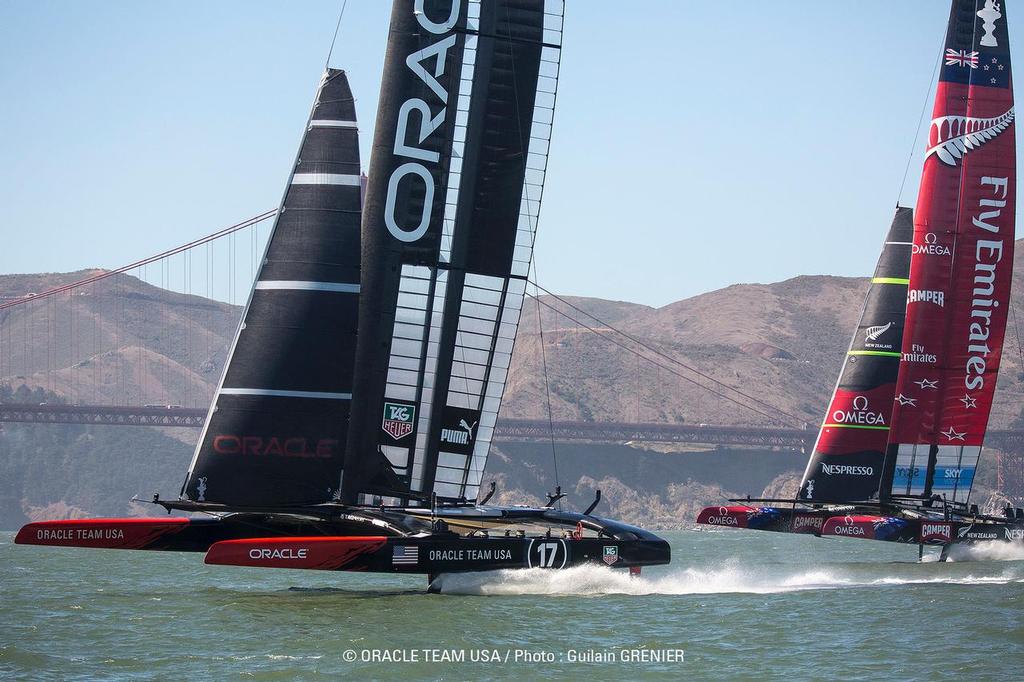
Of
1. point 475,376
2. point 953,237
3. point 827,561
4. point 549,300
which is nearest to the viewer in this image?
point 475,376

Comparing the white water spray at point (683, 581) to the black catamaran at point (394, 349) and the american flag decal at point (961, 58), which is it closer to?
the black catamaran at point (394, 349)

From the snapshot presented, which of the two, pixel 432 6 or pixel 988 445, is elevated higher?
pixel 432 6

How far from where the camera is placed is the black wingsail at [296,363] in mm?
12031

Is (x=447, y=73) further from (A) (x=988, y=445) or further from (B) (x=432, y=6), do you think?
(A) (x=988, y=445)

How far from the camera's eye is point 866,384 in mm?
19844

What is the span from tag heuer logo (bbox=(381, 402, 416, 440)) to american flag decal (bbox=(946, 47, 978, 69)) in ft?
32.5

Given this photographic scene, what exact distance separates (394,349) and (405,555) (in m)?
1.93

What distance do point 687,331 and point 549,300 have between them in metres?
41.8

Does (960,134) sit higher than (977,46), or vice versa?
(977,46)

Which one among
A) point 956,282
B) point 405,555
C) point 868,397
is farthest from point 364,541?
point 868,397

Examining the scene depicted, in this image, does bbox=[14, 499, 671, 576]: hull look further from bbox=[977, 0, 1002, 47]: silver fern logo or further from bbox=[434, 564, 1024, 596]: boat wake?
bbox=[977, 0, 1002, 47]: silver fern logo

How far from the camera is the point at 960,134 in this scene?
18.7 m

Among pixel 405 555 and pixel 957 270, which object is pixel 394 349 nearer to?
pixel 405 555

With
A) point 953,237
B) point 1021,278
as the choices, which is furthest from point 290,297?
point 1021,278
